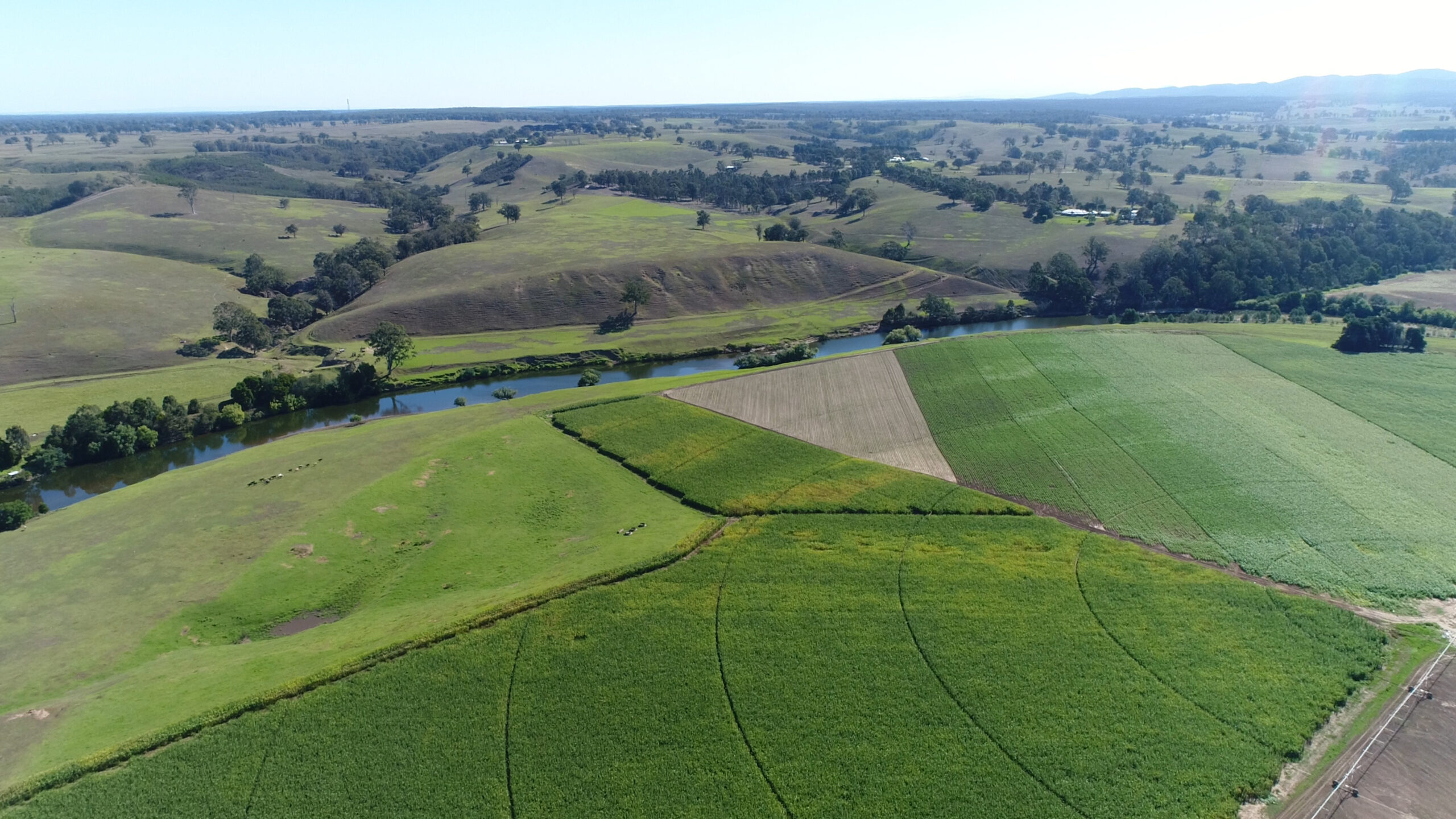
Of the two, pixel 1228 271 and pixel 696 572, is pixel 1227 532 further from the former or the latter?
pixel 1228 271

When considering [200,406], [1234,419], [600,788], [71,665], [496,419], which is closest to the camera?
[600,788]

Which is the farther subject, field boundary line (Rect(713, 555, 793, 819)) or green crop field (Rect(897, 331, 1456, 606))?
green crop field (Rect(897, 331, 1456, 606))

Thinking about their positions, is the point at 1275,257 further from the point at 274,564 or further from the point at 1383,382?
the point at 274,564

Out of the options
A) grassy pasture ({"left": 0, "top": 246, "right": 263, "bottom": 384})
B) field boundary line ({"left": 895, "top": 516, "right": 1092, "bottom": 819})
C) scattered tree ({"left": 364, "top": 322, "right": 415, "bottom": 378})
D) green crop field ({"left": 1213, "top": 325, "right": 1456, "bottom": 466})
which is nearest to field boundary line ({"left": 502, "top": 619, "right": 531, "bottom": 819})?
field boundary line ({"left": 895, "top": 516, "right": 1092, "bottom": 819})

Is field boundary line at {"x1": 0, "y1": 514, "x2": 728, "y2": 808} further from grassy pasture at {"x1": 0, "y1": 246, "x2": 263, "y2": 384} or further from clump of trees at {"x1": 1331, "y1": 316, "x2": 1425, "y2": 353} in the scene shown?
clump of trees at {"x1": 1331, "y1": 316, "x2": 1425, "y2": 353}

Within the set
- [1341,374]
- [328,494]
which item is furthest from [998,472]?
[328,494]

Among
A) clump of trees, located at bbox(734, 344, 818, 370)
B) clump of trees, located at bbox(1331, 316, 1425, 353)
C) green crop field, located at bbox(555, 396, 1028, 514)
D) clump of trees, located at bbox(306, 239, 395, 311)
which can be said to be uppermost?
clump of trees, located at bbox(306, 239, 395, 311)
